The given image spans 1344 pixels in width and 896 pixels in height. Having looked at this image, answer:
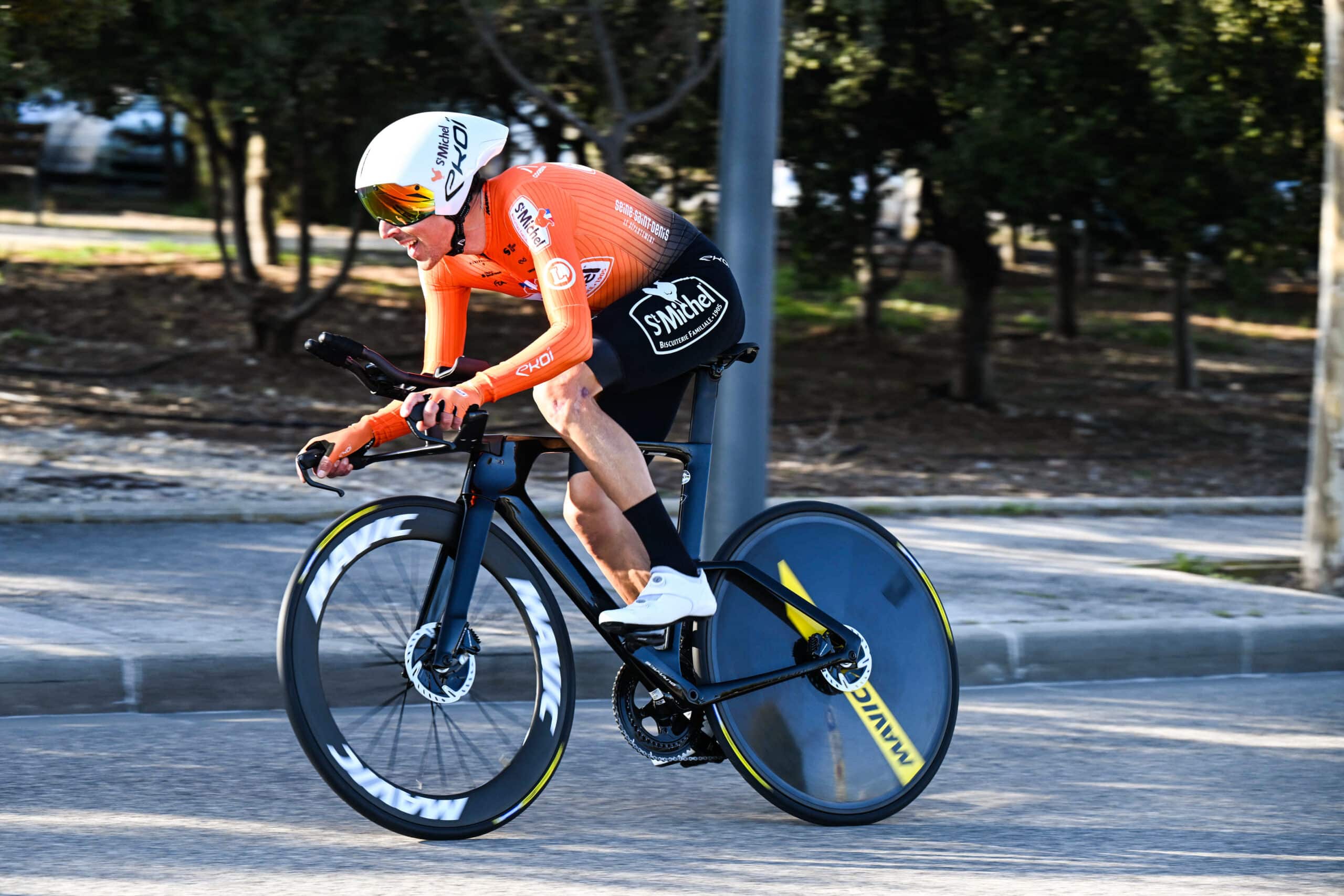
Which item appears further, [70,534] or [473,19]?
[473,19]

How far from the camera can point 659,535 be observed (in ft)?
13.0

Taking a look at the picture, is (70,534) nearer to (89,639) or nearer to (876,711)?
(89,639)

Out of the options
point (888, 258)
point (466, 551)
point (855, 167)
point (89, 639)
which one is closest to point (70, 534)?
point (89, 639)

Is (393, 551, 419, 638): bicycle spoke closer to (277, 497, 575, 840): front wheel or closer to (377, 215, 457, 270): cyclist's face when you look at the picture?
(277, 497, 575, 840): front wheel

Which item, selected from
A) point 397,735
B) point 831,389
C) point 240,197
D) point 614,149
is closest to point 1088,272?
point 831,389

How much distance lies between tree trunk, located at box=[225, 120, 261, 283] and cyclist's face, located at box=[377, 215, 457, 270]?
10.1m

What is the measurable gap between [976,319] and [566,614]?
29.2 ft

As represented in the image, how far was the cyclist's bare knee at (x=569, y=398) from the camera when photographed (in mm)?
3799

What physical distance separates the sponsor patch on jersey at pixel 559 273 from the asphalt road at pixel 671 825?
4.49 ft

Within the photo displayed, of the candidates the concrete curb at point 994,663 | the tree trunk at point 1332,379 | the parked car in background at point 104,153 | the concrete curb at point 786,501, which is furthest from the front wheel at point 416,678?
the parked car in background at point 104,153

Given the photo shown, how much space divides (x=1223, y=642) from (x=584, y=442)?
12.3ft

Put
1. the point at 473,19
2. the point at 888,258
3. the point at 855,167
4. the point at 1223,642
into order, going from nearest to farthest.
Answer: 1. the point at 1223,642
2. the point at 473,19
3. the point at 855,167
4. the point at 888,258

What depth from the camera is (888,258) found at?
81.1 feet

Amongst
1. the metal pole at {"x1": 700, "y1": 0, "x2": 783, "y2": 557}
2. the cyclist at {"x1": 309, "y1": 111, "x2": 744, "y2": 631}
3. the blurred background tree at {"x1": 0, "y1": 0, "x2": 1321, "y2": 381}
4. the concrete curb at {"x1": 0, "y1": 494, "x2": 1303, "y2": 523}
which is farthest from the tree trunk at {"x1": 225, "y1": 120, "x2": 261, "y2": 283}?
the cyclist at {"x1": 309, "y1": 111, "x2": 744, "y2": 631}
